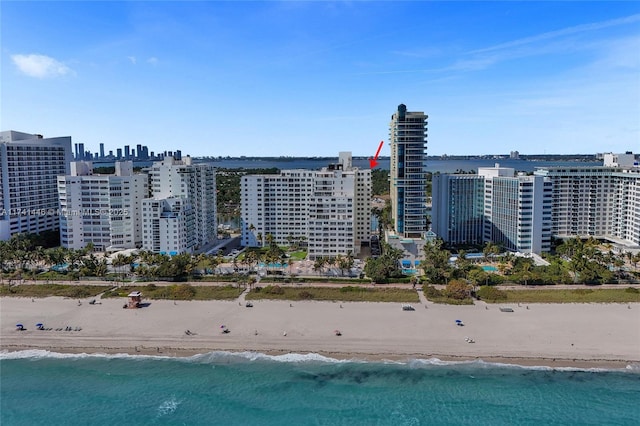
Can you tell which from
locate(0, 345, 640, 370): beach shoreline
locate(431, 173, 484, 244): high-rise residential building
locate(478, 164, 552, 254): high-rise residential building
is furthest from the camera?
locate(431, 173, 484, 244): high-rise residential building

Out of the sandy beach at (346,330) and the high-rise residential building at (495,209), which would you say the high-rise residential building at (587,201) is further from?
the sandy beach at (346,330)

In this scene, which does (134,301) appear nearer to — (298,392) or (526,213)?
(298,392)

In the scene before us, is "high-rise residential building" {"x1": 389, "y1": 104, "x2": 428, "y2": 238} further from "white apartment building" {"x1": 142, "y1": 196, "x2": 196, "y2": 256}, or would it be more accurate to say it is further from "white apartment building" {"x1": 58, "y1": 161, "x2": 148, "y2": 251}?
"white apartment building" {"x1": 58, "y1": 161, "x2": 148, "y2": 251}

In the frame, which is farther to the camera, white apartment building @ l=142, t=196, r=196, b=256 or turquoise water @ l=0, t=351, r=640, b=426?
white apartment building @ l=142, t=196, r=196, b=256

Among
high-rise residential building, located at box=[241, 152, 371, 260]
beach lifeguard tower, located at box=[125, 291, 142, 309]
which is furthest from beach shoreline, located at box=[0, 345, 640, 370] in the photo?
high-rise residential building, located at box=[241, 152, 371, 260]

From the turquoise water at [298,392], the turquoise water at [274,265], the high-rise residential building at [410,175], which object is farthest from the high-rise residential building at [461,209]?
the turquoise water at [298,392]

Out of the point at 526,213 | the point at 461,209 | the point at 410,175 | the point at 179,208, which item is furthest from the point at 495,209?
the point at 179,208
